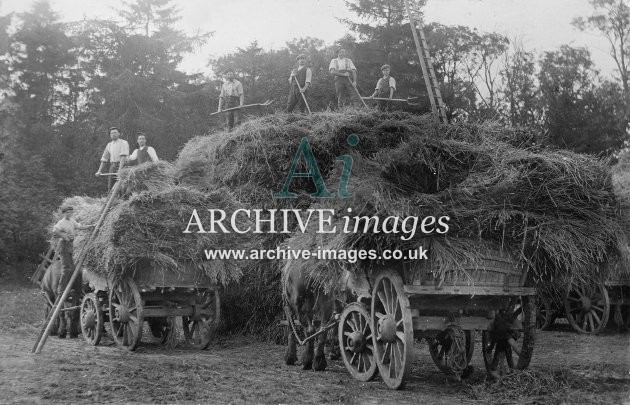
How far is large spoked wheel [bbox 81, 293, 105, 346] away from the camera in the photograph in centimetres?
1264

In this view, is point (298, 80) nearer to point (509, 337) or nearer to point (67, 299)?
point (67, 299)

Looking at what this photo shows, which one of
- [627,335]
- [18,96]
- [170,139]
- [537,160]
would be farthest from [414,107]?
[537,160]

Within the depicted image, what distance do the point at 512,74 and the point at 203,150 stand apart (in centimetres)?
2318

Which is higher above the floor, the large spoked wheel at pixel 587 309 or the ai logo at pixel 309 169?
the ai logo at pixel 309 169

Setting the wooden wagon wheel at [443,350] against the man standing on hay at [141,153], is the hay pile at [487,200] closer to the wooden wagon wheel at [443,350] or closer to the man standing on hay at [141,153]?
the wooden wagon wheel at [443,350]

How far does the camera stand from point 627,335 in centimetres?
1573

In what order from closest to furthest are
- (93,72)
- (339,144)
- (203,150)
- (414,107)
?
(339,144)
(203,150)
(414,107)
(93,72)

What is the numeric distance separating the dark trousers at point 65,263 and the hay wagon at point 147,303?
1.02ft

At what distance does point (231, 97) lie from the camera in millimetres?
17953

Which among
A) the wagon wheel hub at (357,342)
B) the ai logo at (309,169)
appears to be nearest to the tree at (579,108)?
the ai logo at (309,169)

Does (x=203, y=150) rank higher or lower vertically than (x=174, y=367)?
higher

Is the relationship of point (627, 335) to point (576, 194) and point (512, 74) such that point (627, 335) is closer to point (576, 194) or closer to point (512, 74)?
point (576, 194)

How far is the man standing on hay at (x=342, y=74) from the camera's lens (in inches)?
642

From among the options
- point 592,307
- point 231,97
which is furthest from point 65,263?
point 592,307
